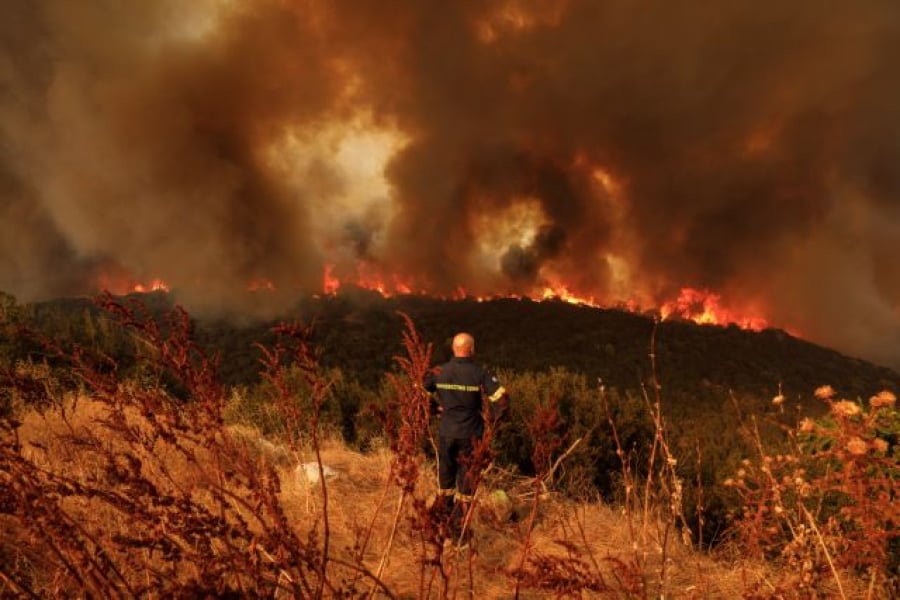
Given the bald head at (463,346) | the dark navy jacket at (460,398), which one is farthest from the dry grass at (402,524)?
the bald head at (463,346)

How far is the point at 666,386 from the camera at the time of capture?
129 feet

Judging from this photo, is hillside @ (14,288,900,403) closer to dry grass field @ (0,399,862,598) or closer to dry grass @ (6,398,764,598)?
dry grass @ (6,398,764,598)

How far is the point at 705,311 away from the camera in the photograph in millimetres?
82688

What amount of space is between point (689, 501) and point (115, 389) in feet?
36.2

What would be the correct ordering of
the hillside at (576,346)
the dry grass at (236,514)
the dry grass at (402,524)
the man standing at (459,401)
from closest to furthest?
the dry grass at (236,514) < the dry grass at (402,524) < the man standing at (459,401) < the hillside at (576,346)

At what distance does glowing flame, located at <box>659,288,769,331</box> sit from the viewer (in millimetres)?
75588

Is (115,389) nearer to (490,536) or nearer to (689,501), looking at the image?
(490,536)

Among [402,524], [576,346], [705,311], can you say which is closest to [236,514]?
[402,524]

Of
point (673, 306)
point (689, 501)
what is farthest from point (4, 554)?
point (673, 306)

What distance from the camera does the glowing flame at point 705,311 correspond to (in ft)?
248

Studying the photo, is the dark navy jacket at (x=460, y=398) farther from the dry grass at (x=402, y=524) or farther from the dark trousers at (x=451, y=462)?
the dry grass at (x=402, y=524)

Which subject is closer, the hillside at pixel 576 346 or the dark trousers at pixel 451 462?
the dark trousers at pixel 451 462

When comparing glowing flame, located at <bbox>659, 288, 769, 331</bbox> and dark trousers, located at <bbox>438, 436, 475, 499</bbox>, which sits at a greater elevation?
glowing flame, located at <bbox>659, 288, 769, 331</bbox>

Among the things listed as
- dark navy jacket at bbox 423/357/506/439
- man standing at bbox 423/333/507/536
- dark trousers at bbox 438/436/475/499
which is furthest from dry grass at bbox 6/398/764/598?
dark navy jacket at bbox 423/357/506/439
